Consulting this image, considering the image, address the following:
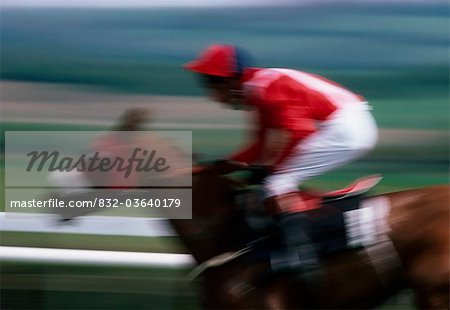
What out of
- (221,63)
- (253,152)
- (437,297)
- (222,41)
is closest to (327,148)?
(253,152)

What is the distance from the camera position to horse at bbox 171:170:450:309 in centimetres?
249

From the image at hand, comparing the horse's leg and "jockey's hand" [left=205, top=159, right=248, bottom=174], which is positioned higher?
"jockey's hand" [left=205, top=159, right=248, bottom=174]

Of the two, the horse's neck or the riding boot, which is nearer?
the riding boot

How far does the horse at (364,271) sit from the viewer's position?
249 cm

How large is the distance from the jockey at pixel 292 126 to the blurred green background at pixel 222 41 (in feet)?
7.32

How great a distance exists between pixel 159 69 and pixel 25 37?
889mm

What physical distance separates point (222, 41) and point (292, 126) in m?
3.05

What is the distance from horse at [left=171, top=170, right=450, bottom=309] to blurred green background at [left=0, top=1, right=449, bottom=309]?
224 centimetres

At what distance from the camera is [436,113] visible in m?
5.17

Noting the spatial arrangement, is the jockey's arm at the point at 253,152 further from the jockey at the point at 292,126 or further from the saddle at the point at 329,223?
the saddle at the point at 329,223

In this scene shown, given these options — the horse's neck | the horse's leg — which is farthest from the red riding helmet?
the horse's leg

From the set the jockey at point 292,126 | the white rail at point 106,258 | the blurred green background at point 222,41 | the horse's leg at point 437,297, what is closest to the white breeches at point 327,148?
the jockey at point 292,126

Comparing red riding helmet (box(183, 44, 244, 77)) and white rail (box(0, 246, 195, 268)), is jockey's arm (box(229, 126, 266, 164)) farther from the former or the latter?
white rail (box(0, 246, 195, 268))

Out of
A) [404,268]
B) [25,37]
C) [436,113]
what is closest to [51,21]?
[25,37]
